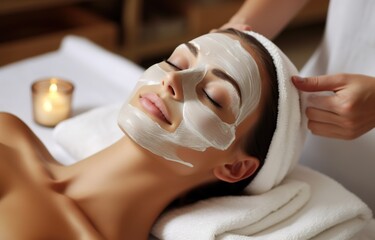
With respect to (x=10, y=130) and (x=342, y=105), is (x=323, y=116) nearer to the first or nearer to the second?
(x=342, y=105)

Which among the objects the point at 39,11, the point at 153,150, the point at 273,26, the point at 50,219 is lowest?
the point at 39,11

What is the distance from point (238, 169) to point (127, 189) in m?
0.22

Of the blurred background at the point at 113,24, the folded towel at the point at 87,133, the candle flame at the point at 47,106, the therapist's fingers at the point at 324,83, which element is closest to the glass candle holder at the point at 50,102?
the candle flame at the point at 47,106

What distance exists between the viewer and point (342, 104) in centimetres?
110

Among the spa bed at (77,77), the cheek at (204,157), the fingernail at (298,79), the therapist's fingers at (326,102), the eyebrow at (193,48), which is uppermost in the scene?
the eyebrow at (193,48)

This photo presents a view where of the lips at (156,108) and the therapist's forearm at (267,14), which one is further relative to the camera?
the therapist's forearm at (267,14)

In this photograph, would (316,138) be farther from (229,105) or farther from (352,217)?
(229,105)

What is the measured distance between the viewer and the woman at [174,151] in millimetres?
1064

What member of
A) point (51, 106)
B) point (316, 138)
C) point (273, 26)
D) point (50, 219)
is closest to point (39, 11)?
point (51, 106)

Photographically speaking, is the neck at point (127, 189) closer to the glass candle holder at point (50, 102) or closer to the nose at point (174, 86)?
the nose at point (174, 86)

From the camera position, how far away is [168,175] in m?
1.11

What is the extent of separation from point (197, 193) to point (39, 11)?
1930 mm

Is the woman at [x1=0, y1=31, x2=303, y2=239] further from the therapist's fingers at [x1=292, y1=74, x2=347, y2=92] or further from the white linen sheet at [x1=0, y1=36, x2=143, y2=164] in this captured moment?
the white linen sheet at [x1=0, y1=36, x2=143, y2=164]

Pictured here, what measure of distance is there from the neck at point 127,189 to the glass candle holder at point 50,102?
41 centimetres
